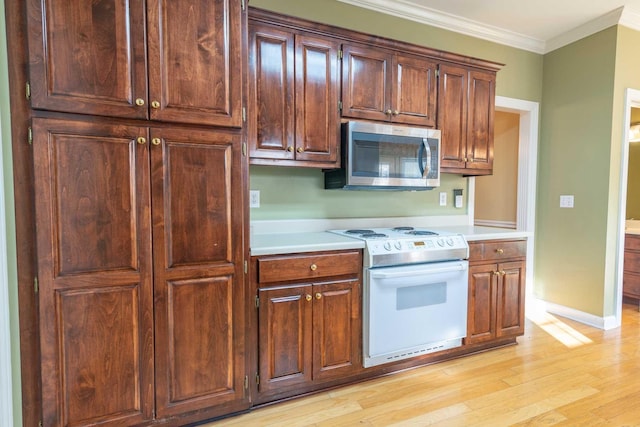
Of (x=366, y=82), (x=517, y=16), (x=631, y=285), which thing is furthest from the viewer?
(x=631, y=285)

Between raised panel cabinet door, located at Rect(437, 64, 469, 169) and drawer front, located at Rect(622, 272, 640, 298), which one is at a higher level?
raised panel cabinet door, located at Rect(437, 64, 469, 169)

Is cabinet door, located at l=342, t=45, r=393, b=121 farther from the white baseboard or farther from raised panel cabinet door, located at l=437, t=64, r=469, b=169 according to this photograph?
the white baseboard

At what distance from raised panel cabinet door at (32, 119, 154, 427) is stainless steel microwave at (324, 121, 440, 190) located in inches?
49.5

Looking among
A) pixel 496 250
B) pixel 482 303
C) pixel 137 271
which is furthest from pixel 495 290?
pixel 137 271

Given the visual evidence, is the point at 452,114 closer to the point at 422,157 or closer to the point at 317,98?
the point at 422,157

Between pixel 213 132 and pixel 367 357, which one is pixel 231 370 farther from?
pixel 213 132

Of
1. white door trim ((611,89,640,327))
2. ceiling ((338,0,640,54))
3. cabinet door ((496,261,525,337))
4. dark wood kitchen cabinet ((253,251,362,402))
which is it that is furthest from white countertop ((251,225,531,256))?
ceiling ((338,0,640,54))

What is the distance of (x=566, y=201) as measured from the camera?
10.8 ft

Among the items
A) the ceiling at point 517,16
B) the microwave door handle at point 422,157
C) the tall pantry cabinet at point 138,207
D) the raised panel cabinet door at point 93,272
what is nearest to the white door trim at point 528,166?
the ceiling at point 517,16

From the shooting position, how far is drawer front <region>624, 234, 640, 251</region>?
351 centimetres

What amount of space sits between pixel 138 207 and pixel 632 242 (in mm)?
4547

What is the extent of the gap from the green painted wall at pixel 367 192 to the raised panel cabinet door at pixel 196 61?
0.75 meters

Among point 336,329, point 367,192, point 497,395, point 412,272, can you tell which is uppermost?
point 367,192

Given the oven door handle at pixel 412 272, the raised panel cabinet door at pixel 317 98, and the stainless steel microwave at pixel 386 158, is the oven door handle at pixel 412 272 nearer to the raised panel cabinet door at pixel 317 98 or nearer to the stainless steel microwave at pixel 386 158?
the stainless steel microwave at pixel 386 158
